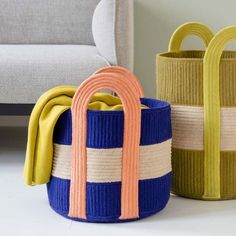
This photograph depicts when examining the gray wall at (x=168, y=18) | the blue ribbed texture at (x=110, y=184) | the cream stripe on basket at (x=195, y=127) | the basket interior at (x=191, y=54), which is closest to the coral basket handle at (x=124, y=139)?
the blue ribbed texture at (x=110, y=184)

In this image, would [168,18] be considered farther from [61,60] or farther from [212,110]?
[212,110]

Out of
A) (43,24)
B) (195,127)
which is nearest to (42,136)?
(195,127)

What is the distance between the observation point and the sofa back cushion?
2467mm

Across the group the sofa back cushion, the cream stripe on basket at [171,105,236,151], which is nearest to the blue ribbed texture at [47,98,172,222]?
the cream stripe on basket at [171,105,236,151]

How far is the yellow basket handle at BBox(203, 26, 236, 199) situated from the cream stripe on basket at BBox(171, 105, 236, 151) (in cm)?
2

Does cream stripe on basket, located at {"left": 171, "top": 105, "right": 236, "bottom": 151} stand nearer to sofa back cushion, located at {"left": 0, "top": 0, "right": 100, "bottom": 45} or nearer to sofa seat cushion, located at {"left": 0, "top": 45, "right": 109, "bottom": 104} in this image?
sofa seat cushion, located at {"left": 0, "top": 45, "right": 109, "bottom": 104}

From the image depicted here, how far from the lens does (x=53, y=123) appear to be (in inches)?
54.8

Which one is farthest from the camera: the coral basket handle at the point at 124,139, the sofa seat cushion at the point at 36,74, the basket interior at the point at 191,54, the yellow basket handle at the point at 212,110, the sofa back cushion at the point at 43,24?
the sofa back cushion at the point at 43,24

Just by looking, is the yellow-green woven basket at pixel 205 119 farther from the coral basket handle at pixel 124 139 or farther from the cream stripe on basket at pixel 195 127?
the coral basket handle at pixel 124 139

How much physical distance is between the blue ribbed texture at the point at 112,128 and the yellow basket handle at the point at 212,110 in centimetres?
13

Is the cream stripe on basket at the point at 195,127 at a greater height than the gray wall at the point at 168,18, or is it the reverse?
the gray wall at the point at 168,18

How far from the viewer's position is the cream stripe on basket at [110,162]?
136cm

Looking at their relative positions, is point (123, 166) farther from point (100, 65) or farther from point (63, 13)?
point (63, 13)

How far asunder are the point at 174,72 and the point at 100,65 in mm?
420
